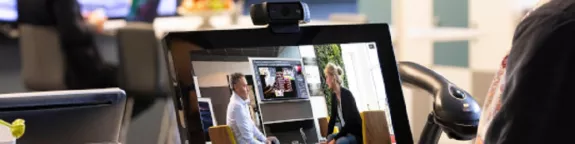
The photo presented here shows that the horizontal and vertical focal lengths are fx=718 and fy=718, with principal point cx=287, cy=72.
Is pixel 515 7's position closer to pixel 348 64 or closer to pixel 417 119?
pixel 417 119

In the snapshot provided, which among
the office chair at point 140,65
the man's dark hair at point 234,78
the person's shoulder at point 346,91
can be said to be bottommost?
the office chair at point 140,65

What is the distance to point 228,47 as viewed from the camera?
0.82 m

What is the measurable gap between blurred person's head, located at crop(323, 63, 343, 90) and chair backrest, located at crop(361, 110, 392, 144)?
52 millimetres

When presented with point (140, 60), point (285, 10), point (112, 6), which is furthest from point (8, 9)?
point (285, 10)

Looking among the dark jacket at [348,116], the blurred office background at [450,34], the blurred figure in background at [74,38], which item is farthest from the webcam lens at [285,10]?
the blurred figure in background at [74,38]

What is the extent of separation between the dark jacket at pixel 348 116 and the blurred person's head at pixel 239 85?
117 millimetres

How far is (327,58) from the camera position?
2.88 ft

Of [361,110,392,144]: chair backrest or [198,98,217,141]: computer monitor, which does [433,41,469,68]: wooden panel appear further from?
[198,98,217,141]: computer monitor

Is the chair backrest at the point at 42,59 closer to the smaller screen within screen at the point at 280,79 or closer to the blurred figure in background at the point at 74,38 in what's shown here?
the blurred figure in background at the point at 74,38

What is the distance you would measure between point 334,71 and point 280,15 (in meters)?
0.10

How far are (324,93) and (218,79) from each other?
0.14 meters

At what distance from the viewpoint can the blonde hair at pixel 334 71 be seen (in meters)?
0.87

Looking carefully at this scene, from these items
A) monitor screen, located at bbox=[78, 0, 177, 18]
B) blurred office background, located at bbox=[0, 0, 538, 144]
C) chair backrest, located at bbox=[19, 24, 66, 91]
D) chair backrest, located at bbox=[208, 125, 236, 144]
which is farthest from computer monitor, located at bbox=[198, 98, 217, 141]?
monitor screen, located at bbox=[78, 0, 177, 18]

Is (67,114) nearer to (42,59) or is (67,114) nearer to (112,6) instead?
(42,59)
